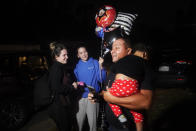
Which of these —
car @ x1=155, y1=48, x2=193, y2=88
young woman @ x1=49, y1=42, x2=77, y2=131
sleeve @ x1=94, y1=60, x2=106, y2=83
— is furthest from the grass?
young woman @ x1=49, y1=42, x2=77, y2=131

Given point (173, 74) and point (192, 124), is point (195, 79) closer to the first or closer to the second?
point (173, 74)

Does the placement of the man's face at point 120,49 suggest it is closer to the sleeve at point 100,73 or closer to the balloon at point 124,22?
the sleeve at point 100,73

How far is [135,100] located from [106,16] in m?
2.04

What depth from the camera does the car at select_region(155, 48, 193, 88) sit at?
6945 mm

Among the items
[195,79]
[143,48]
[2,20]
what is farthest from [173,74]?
[2,20]

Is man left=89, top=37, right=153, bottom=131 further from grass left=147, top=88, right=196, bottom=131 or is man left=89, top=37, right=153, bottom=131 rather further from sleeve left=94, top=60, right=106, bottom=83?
grass left=147, top=88, right=196, bottom=131

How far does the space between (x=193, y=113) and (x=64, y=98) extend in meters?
3.73

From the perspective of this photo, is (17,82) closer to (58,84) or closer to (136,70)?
(58,84)

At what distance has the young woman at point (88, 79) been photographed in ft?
9.06


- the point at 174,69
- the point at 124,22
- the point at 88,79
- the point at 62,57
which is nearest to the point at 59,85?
the point at 62,57

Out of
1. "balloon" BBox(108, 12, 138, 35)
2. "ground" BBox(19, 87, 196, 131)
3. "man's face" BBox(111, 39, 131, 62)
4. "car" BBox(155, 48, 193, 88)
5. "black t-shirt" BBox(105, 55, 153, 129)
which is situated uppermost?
"balloon" BBox(108, 12, 138, 35)

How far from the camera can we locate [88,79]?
2828 millimetres

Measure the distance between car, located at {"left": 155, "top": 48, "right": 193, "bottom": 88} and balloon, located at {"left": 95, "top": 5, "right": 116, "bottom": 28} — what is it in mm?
4525

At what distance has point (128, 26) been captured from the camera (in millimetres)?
3111
